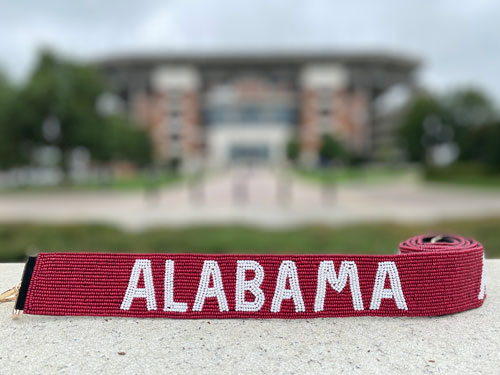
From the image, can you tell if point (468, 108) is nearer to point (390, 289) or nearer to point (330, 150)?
point (330, 150)

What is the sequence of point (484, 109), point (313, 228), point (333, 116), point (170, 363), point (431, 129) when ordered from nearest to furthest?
point (170, 363)
point (313, 228)
point (484, 109)
point (431, 129)
point (333, 116)

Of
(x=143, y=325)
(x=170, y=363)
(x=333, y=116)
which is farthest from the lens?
(x=333, y=116)

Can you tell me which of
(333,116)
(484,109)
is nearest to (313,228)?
(484,109)

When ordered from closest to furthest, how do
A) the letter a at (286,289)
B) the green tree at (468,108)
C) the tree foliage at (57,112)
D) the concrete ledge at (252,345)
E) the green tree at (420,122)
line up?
the concrete ledge at (252,345) → the letter a at (286,289) → the tree foliage at (57,112) → the green tree at (468,108) → the green tree at (420,122)

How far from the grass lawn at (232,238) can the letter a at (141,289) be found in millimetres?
5253

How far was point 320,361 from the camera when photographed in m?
1.97

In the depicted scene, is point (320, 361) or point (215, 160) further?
point (215, 160)

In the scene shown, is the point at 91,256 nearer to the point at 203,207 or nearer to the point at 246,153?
the point at 203,207

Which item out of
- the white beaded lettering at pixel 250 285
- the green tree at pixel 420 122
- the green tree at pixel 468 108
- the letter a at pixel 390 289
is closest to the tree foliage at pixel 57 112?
the white beaded lettering at pixel 250 285

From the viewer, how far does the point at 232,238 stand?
344 inches

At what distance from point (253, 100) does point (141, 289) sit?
89.4 meters

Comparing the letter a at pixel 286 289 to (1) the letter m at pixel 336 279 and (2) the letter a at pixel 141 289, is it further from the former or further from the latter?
(2) the letter a at pixel 141 289

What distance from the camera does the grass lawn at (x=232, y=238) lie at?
25.9 ft

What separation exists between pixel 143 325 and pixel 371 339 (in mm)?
1169
